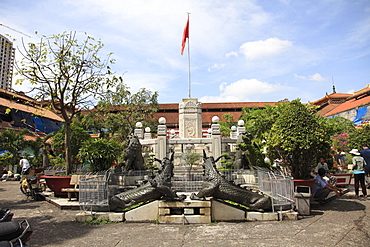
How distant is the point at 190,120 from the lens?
16.0m

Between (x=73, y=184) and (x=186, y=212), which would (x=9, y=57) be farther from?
(x=186, y=212)

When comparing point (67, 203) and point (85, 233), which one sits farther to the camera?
point (67, 203)

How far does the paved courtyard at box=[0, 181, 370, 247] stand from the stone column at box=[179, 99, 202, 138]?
987cm

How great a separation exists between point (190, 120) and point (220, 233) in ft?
36.6

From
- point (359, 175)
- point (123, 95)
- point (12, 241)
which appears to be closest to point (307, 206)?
point (359, 175)

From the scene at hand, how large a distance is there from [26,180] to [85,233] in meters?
4.94

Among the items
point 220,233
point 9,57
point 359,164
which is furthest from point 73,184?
point 9,57

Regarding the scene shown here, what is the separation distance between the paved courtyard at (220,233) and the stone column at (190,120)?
9.87 metres

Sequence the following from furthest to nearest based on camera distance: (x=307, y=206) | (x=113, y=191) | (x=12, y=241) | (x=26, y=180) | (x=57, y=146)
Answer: (x=57, y=146) < (x=26, y=180) < (x=113, y=191) < (x=307, y=206) < (x=12, y=241)

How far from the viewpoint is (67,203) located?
7.73 m

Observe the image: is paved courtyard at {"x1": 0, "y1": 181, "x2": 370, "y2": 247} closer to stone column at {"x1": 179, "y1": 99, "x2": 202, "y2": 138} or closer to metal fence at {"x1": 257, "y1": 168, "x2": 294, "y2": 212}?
metal fence at {"x1": 257, "y1": 168, "x2": 294, "y2": 212}

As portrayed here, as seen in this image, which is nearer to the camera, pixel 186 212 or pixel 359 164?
pixel 186 212

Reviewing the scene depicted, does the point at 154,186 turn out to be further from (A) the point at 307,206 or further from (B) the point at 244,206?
(A) the point at 307,206

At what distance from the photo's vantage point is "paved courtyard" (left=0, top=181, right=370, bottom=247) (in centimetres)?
456
